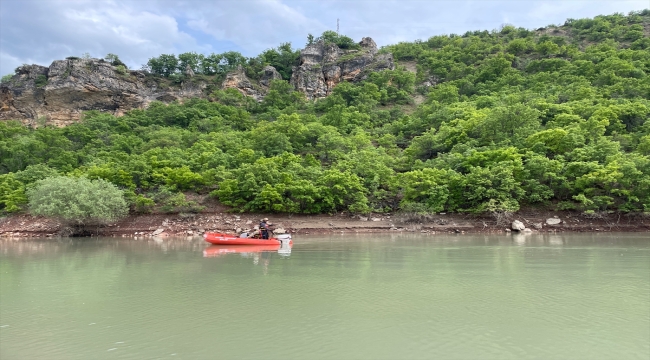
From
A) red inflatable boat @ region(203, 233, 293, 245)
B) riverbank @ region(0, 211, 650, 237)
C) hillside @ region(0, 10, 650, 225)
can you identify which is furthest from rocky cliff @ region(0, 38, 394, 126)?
red inflatable boat @ region(203, 233, 293, 245)

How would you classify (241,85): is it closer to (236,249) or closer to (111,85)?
(111,85)

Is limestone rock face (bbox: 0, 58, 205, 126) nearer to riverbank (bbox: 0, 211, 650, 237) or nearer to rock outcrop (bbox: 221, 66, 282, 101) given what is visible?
rock outcrop (bbox: 221, 66, 282, 101)

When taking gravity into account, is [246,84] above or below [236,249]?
above

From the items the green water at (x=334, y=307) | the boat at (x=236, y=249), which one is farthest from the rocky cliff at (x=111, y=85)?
the green water at (x=334, y=307)

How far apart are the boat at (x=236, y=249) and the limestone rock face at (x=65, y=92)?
62.7 m

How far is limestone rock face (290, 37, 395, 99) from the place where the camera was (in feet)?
282

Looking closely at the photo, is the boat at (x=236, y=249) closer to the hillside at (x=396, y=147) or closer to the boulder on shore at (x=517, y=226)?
the hillside at (x=396, y=147)

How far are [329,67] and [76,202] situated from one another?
66.7m

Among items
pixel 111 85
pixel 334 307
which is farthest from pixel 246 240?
pixel 111 85

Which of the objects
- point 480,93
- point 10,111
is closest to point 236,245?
point 480,93

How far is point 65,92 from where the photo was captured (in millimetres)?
70750

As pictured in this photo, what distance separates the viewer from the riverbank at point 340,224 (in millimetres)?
31156

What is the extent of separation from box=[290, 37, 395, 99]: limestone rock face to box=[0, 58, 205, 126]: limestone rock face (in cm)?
3342

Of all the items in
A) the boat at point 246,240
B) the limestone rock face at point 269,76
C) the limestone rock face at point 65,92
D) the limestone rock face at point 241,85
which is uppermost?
the limestone rock face at point 269,76
